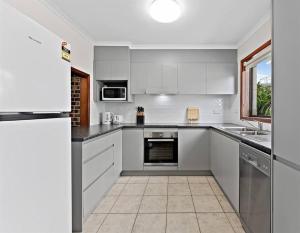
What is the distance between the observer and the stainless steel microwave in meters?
4.27

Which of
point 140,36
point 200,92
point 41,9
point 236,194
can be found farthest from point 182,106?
point 41,9

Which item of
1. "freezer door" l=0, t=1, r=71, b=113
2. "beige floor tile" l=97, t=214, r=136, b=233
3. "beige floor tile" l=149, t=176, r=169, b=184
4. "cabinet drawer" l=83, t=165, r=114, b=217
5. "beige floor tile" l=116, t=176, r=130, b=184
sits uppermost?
"freezer door" l=0, t=1, r=71, b=113

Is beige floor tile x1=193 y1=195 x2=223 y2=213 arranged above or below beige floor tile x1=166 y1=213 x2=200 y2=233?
above

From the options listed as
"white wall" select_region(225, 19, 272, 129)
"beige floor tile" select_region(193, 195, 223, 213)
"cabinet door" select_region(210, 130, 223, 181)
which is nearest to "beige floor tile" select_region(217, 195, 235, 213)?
"beige floor tile" select_region(193, 195, 223, 213)

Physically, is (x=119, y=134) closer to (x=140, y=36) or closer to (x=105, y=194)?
(x=105, y=194)

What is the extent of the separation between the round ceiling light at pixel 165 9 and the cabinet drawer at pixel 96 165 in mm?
1757

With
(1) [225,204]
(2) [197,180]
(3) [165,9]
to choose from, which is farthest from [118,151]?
(3) [165,9]

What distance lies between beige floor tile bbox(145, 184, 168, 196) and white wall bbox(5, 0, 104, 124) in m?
1.52

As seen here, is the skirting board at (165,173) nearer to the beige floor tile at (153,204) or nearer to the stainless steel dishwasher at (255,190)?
the beige floor tile at (153,204)

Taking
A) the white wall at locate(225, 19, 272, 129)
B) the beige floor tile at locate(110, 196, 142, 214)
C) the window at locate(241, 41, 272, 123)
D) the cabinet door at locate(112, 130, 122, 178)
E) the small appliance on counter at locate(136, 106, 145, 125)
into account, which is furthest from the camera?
the small appliance on counter at locate(136, 106, 145, 125)

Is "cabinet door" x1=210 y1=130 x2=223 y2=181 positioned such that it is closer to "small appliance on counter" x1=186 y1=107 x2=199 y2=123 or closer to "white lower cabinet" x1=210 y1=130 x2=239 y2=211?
"white lower cabinet" x1=210 y1=130 x2=239 y2=211

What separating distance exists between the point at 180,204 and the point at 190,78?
241cm

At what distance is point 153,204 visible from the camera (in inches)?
114

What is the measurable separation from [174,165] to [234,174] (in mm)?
1656
